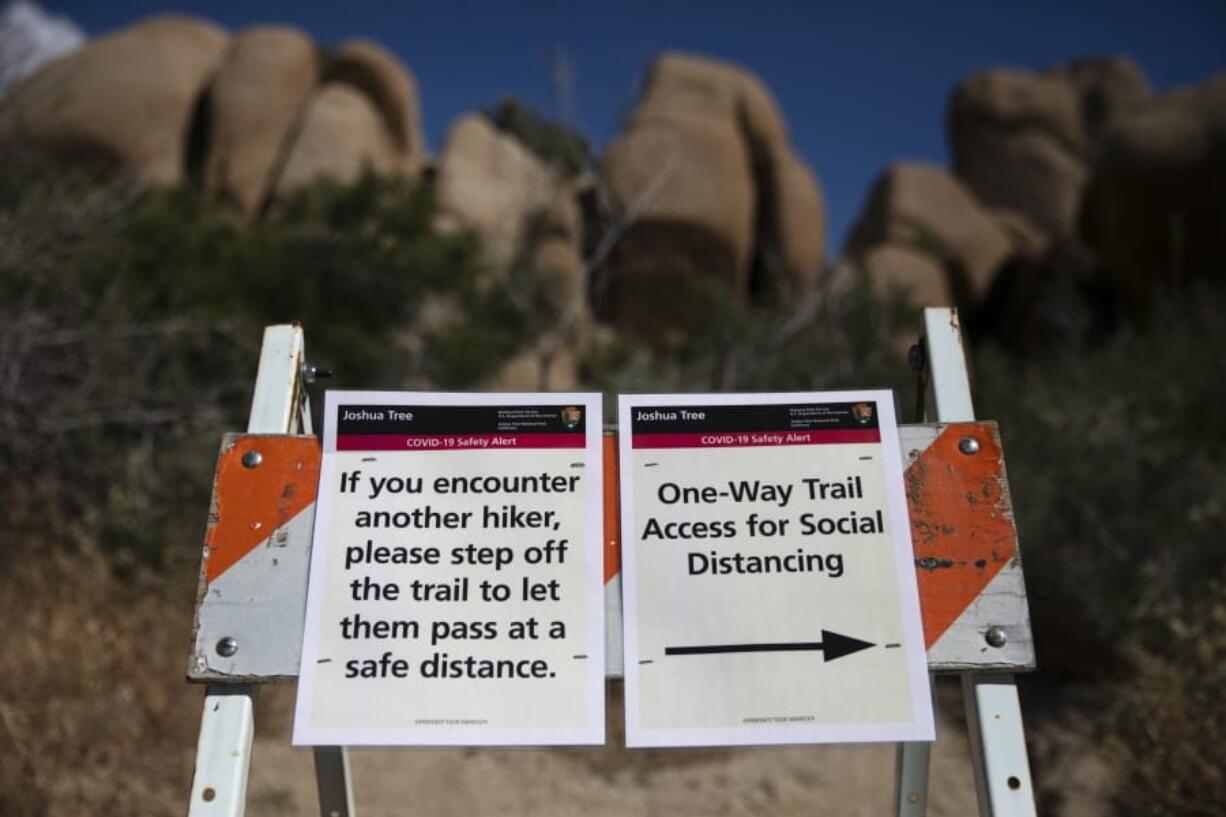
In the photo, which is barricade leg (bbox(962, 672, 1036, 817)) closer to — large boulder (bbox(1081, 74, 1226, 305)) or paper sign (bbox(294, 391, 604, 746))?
paper sign (bbox(294, 391, 604, 746))

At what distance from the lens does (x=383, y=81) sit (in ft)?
60.1

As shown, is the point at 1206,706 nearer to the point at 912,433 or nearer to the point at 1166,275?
the point at 912,433

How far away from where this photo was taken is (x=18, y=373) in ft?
17.4

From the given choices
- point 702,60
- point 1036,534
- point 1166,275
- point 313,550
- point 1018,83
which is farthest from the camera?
point 1018,83

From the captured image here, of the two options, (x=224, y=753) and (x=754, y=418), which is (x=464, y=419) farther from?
(x=224, y=753)

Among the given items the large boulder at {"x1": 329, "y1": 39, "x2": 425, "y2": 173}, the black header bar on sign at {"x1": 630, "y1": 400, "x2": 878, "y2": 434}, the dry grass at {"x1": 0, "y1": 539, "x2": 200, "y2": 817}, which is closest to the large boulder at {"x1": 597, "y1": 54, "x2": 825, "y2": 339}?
the large boulder at {"x1": 329, "y1": 39, "x2": 425, "y2": 173}

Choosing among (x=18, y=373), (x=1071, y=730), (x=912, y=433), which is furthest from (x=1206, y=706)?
(x=18, y=373)

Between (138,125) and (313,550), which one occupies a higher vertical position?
(138,125)

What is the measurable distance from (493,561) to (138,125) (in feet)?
52.6

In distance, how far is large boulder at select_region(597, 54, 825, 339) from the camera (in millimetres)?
17469

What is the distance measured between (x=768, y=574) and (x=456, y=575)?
1.82ft

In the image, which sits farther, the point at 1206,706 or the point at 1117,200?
the point at 1117,200

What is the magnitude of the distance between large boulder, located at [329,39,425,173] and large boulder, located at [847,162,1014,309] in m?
8.83

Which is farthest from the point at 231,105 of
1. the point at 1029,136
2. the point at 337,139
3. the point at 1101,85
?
the point at 1101,85
